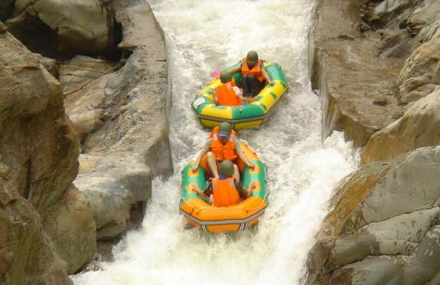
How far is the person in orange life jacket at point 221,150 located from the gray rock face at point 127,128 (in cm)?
79

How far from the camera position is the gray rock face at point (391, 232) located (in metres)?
6.71

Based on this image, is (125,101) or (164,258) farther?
(125,101)

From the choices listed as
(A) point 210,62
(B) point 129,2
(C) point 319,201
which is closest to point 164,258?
(C) point 319,201

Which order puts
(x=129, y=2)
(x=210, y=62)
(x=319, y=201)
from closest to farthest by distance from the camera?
(x=319, y=201)
(x=210, y=62)
(x=129, y=2)

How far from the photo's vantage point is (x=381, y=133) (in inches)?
371

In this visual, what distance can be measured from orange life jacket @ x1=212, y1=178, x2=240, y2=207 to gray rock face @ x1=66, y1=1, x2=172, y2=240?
111 cm

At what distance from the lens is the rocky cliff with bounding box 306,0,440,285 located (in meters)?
6.89

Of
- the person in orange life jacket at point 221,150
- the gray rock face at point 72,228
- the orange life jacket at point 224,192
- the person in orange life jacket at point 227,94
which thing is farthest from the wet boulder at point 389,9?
the gray rock face at point 72,228

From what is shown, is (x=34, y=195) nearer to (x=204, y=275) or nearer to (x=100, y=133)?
(x=204, y=275)

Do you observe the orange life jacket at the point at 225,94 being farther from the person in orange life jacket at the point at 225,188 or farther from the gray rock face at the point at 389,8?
the gray rock face at the point at 389,8

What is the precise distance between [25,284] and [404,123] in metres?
→ 5.41

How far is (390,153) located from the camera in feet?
29.2

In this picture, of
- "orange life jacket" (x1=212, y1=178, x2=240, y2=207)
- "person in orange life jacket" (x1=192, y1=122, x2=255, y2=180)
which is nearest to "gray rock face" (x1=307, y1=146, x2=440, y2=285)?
"orange life jacket" (x1=212, y1=178, x2=240, y2=207)

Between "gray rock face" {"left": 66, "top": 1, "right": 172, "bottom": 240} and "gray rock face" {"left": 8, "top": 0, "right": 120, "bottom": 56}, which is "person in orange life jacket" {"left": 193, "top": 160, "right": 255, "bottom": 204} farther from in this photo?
"gray rock face" {"left": 8, "top": 0, "right": 120, "bottom": 56}
